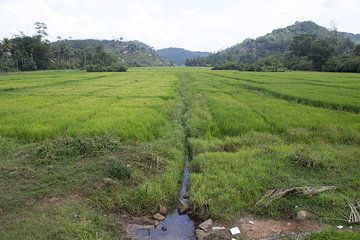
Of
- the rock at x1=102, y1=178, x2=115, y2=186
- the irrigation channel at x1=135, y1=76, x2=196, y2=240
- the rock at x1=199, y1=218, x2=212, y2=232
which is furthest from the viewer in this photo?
the rock at x1=102, y1=178, x2=115, y2=186

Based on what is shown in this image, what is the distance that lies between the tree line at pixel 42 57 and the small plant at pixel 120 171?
5647 centimetres

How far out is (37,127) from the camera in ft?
34.2

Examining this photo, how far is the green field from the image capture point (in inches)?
224

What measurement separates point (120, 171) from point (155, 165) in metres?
1.08

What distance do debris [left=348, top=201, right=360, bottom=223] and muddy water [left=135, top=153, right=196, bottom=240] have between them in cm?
260

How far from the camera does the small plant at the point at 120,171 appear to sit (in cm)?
688

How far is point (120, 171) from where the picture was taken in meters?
6.92

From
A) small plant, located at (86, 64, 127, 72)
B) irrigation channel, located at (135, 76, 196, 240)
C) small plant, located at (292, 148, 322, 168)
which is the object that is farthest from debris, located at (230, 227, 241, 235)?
small plant, located at (86, 64, 127, 72)

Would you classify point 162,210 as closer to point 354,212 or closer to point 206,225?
point 206,225

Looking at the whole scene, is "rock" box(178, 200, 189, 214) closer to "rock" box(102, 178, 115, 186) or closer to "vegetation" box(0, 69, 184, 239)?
"vegetation" box(0, 69, 184, 239)

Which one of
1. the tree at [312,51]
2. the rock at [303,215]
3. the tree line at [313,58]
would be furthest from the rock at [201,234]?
the tree at [312,51]

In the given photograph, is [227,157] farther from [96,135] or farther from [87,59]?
[87,59]

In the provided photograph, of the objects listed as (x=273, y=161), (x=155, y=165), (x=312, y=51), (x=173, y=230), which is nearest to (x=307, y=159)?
(x=273, y=161)

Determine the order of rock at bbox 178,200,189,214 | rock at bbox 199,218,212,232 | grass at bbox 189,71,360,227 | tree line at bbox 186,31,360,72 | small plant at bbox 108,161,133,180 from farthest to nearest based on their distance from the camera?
tree line at bbox 186,31,360,72, small plant at bbox 108,161,133,180, rock at bbox 178,200,189,214, grass at bbox 189,71,360,227, rock at bbox 199,218,212,232
